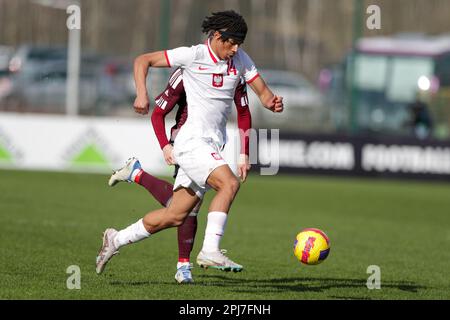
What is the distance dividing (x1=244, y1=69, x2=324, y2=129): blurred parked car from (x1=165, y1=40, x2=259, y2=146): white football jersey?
58.2 feet

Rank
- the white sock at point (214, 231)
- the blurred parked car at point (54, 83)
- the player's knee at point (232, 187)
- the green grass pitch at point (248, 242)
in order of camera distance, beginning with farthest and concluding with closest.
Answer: the blurred parked car at point (54, 83), the green grass pitch at point (248, 242), the player's knee at point (232, 187), the white sock at point (214, 231)

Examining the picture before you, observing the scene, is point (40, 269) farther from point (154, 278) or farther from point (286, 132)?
point (286, 132)

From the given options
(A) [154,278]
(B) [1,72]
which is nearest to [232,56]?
(A) [154,278]

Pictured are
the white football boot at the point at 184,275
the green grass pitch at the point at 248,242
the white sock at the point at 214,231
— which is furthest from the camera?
the white football boot at the point at 184,275

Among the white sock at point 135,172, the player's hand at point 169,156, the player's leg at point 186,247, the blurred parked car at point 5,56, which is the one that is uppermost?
the blurred parked car at point 5,56

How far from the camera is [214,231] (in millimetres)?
8219

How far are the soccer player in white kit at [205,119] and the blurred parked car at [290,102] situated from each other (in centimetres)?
1775

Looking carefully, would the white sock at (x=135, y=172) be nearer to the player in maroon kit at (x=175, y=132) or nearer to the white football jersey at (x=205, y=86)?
the player in maroon kit at (x=175, y=132)

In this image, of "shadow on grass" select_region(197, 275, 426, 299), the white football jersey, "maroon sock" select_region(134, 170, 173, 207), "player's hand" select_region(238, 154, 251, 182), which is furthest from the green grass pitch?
the white football jersey

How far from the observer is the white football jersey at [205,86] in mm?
8539

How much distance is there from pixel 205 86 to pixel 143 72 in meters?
0.59

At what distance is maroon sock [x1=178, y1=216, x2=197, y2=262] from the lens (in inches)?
355

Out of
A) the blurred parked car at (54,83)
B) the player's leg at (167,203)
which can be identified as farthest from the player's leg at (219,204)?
the blurred parked car at (54,83)

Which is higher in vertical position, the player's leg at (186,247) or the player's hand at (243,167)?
the player's hand at (243,167)
